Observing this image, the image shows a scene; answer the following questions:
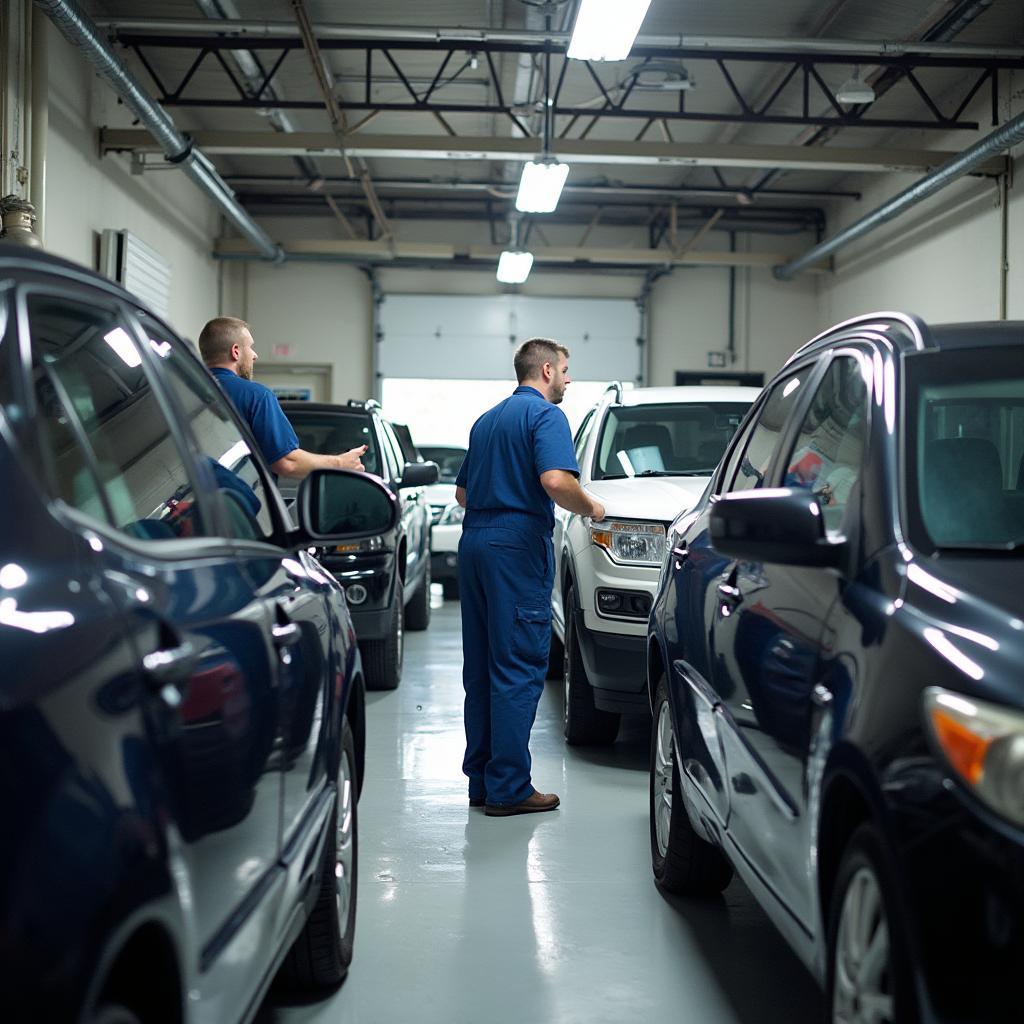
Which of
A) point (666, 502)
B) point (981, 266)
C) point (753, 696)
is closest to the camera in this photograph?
point (753, 696)

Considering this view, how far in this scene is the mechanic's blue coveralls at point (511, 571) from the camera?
16.5ft

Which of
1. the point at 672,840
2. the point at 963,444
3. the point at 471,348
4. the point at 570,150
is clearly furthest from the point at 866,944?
the point at 471,348

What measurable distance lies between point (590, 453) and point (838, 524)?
4533 mm

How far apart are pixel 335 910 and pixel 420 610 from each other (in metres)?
8.02

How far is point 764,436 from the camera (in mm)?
3457

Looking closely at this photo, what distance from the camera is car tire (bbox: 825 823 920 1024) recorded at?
1.77 meters

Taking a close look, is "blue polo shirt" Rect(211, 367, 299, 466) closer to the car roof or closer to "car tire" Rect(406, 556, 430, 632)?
the car roof

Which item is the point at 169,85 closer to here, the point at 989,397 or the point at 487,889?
the point at 487,889

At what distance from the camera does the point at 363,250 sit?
19484 millimetres

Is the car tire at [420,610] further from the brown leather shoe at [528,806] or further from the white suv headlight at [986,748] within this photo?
the white suv headlight at [986,748]

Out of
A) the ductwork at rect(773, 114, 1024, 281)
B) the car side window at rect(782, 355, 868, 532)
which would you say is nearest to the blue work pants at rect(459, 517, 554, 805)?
the car side window at rect(782, 355, 868, 532)

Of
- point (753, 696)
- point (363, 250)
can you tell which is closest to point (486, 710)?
point (753, 696)

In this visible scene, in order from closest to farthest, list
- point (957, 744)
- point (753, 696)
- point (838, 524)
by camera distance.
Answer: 1. point (957, 744)
2. point (838, 524)
3. point (753, 696)

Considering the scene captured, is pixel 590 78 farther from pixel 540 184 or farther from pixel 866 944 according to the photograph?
pixel 866 944
